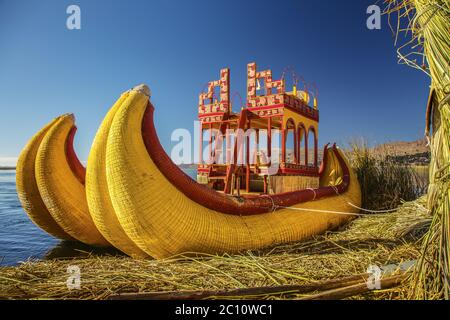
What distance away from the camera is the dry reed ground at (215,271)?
223 cm

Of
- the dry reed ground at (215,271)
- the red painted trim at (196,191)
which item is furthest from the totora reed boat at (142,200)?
the dry reed ground at (215,271)

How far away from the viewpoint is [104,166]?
3184mm

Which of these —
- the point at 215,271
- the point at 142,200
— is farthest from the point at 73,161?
the point at 215,271

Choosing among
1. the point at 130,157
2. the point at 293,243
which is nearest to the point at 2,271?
the point at 130,157

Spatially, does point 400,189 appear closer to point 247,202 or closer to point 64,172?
point 247,202

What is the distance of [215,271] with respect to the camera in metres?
2.72

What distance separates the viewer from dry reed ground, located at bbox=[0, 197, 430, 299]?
2.23 metres

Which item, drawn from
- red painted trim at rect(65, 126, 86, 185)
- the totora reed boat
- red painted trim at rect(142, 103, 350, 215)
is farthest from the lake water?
red painted trim at rect(142, 103, 350, 215)

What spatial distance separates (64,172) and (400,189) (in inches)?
303

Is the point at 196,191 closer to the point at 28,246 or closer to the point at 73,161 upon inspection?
the point at 73,161

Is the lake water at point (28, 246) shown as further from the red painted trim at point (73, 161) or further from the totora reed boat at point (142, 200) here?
the red painted trim at point (73, 161)

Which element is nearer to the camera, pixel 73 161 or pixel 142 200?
pixel 142 200

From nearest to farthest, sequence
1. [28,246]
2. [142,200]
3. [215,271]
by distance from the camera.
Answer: [215,271], [142,200], [28,246]

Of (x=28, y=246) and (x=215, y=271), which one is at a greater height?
(x=215, y=271)
